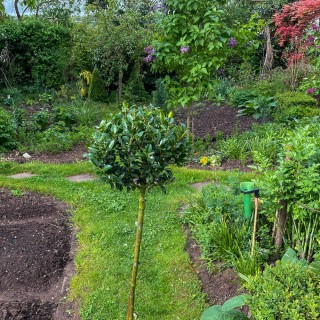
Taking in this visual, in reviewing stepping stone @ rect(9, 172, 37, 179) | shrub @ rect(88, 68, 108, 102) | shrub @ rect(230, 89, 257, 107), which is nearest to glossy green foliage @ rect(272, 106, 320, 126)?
shrub @ rect(230, 89, 257, 107)

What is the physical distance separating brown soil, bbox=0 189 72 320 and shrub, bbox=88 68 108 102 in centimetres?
604

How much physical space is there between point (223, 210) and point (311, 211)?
3.02 feet

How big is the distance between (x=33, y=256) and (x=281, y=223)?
7.10ft

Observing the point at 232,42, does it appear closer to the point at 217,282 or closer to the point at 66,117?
the point at 66,117

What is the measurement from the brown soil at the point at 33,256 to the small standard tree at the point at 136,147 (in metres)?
1.21

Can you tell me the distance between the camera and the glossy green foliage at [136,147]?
2492 millimetres

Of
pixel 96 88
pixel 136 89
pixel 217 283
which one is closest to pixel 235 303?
pixel 217 283

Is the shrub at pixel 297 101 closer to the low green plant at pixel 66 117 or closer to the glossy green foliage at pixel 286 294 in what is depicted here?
the low green plant at pixel 66 117

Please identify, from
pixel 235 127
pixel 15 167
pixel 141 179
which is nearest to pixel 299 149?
pixel 141 179

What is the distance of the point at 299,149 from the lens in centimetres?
306

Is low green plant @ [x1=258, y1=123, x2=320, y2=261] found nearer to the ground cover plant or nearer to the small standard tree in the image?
the ground cover plant

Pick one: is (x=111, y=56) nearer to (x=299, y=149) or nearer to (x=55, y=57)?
(x=55, y=57)

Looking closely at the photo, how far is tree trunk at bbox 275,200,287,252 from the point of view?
124 inches

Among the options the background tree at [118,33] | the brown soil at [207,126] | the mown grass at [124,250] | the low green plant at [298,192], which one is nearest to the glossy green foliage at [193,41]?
the brown soil at [207,126]
